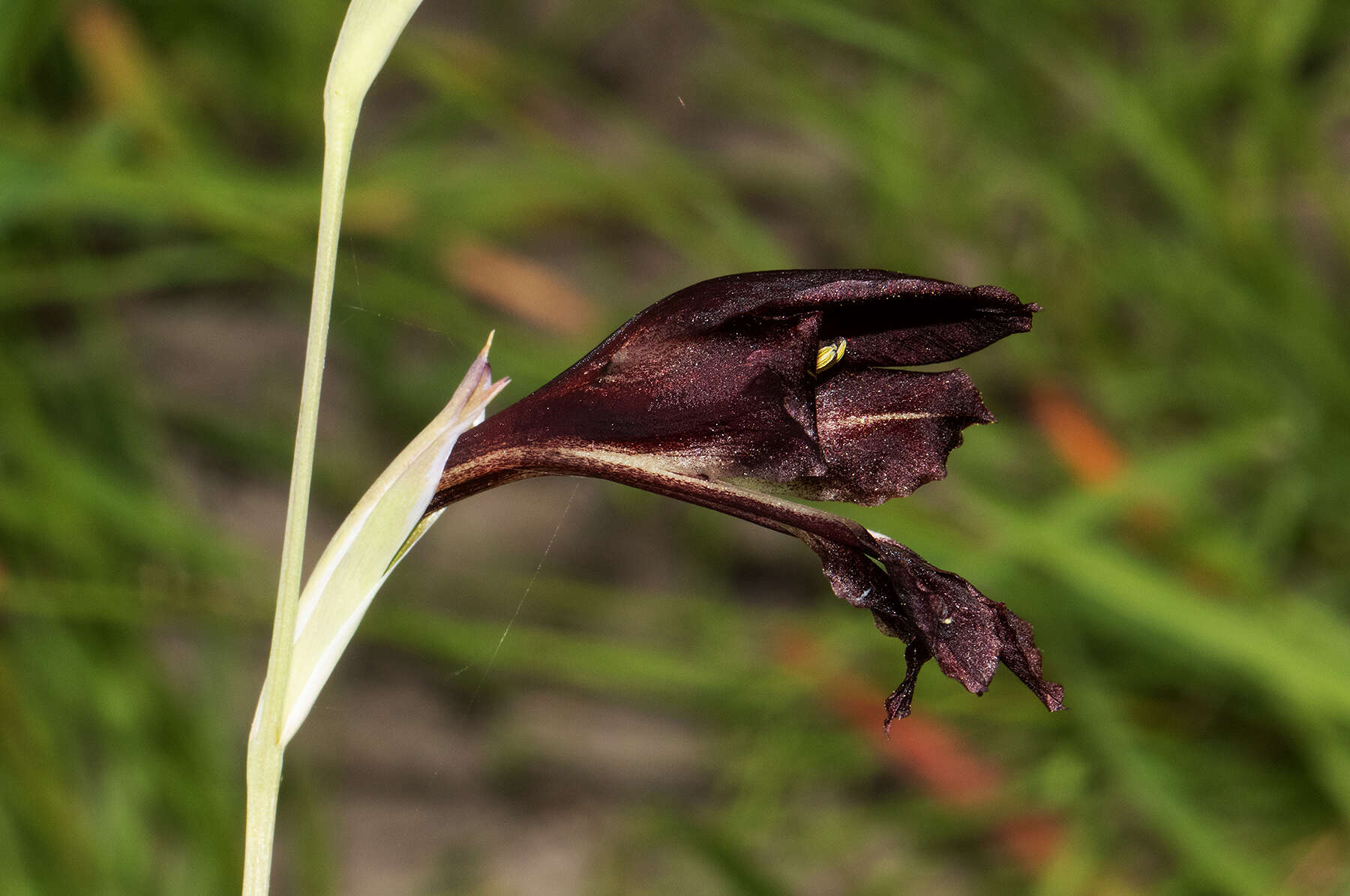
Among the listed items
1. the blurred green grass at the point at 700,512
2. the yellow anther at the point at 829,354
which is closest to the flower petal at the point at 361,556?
the yellow anther at the point at 829,354

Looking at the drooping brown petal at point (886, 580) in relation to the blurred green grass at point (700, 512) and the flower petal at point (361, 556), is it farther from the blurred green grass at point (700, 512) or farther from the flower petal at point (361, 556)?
the blurred green grass at point (700, 512)

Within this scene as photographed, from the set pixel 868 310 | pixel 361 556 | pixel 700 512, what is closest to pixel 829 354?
pixel 868 310

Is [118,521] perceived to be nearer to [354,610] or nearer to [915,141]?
[354,610]

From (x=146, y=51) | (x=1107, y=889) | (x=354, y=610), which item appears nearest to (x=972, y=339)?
(x=354, y=610)

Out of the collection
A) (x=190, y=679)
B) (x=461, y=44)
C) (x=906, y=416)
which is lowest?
(x=190, y=679)

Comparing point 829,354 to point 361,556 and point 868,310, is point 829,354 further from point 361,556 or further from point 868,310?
point 361,556

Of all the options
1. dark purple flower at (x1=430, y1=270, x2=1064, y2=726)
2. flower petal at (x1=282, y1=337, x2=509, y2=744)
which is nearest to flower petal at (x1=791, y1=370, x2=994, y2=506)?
dark purple flower at (x1=430, y1=270, x2=1064, y2=726)
